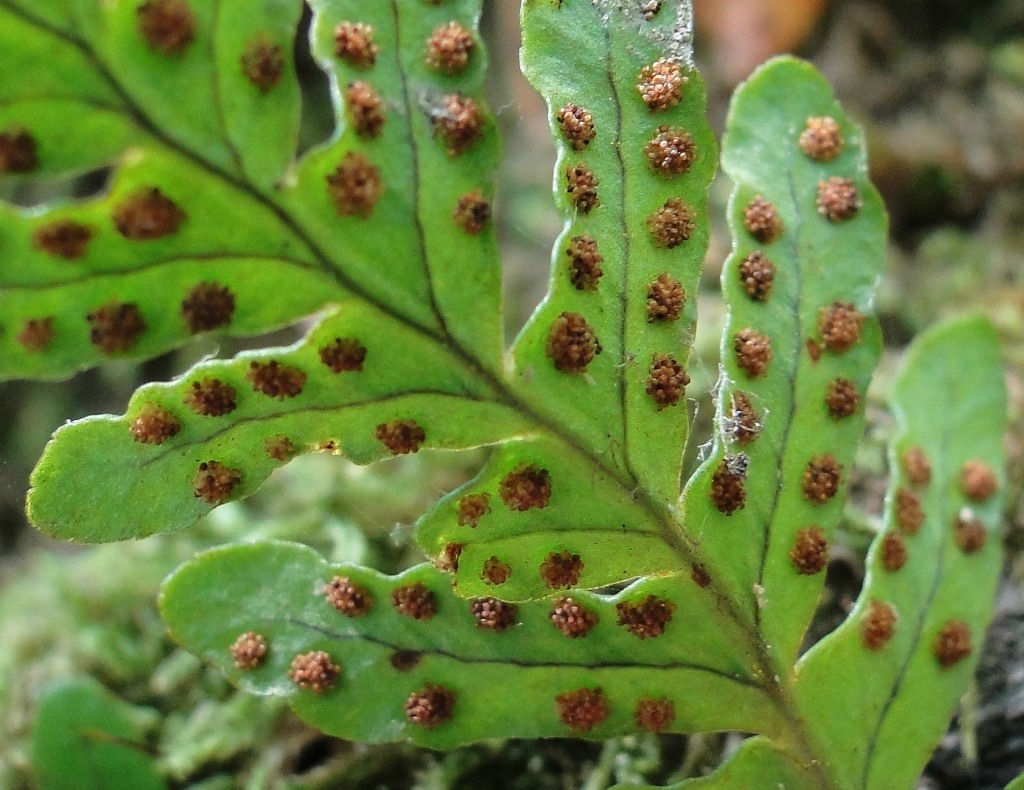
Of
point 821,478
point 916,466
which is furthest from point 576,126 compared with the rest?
point 916,466

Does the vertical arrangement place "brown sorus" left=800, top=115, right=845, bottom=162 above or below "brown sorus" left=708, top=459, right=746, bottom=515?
above

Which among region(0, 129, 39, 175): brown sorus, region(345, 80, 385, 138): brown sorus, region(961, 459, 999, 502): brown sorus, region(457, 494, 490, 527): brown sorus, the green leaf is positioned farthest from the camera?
the green leaf

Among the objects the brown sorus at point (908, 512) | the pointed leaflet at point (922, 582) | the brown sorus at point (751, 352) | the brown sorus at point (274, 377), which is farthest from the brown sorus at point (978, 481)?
the brown sorus at point (274, 377)

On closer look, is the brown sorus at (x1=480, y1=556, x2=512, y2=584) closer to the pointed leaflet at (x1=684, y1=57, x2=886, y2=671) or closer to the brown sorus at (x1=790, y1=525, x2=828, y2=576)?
the pointed leaflet at (x1=684, y1=57, x2=886, y2=671)

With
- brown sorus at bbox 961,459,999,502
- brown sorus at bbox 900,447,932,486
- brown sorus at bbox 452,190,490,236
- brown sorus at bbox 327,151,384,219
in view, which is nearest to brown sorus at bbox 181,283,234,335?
brown sorus at bbox 327,151,384,219

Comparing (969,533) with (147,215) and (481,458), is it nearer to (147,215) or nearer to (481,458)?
(481,458)

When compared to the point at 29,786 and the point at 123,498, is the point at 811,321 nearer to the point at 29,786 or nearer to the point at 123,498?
the point at 123,498

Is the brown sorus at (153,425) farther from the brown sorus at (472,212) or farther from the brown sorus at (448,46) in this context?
the brown sorus at (448,46)
